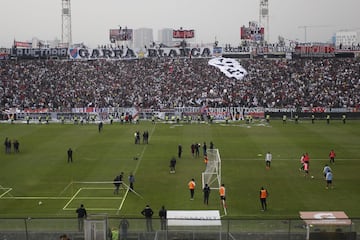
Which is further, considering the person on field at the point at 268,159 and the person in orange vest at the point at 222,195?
the person on field at the point at 268,159

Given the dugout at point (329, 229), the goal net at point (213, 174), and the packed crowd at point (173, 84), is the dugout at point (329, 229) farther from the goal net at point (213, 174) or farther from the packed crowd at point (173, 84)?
the packed crowd at point (173, 84)

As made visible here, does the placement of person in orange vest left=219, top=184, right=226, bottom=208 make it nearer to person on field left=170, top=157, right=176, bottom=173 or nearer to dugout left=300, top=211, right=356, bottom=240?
person on field left=170, top=157, right=176, bottom=173

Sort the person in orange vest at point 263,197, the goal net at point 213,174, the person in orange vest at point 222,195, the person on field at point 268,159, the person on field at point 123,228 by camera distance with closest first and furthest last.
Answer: the person on field at point 123,228, the person in orange vest at point 263,197, the person in orange vest at point 222,195, the goal net at point 213,174, the person on field at point 268,159

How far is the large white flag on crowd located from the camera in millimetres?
68125

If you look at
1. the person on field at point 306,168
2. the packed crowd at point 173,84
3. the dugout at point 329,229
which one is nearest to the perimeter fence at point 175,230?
the dugout at point 329,229

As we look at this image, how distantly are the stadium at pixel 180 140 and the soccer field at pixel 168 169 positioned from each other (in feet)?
0.36

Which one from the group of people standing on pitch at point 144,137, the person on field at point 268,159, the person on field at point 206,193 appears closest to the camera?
the person on field at point 206,193

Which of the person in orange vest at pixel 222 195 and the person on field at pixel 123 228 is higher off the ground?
the person on field at pixel 123 228

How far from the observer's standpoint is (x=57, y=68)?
71.8m

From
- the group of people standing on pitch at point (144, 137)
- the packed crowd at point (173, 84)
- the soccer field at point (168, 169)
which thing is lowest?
the soccer field at point (168, 169)

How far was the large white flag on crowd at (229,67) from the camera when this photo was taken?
68125 millimetres

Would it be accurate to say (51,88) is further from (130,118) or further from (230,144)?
(230,144)

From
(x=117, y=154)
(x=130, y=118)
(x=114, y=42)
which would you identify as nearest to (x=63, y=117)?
(x=130, y=118)

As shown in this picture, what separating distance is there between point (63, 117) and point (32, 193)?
3200 centimetres
